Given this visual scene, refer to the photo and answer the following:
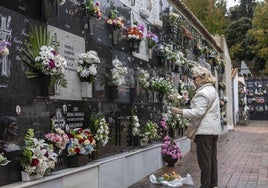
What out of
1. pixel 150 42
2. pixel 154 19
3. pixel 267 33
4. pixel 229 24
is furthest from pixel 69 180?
pixel 229 24

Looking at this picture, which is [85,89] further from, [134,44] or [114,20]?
[134,44]

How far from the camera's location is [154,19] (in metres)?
9.39

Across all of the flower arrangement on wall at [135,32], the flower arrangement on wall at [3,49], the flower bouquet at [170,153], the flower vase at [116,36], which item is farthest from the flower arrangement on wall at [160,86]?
the flower arrangement on wall at [3,49]

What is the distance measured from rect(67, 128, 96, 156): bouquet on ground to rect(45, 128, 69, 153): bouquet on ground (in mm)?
191

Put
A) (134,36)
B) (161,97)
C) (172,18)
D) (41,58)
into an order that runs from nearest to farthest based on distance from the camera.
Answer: (41,58) < (134,36) < (161,97) < (172,18)

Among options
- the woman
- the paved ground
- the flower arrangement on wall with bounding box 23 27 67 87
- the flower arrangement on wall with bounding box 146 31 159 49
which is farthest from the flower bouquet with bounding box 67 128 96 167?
the flower arrangement on wall with bounding box 146 31 159 49

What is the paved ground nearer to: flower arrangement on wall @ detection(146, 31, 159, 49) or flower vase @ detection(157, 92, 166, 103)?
flower vase @ detection(157, 92, 166, 103)

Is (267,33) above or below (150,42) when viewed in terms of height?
above

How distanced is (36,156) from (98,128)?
1521mm

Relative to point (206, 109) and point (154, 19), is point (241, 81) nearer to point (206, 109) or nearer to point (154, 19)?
point (154, 19)

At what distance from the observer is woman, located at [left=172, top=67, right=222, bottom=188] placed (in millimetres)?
5906

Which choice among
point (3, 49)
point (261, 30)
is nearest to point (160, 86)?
point (3, 49)

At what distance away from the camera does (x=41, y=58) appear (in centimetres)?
451

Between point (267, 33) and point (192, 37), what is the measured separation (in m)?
23.2
